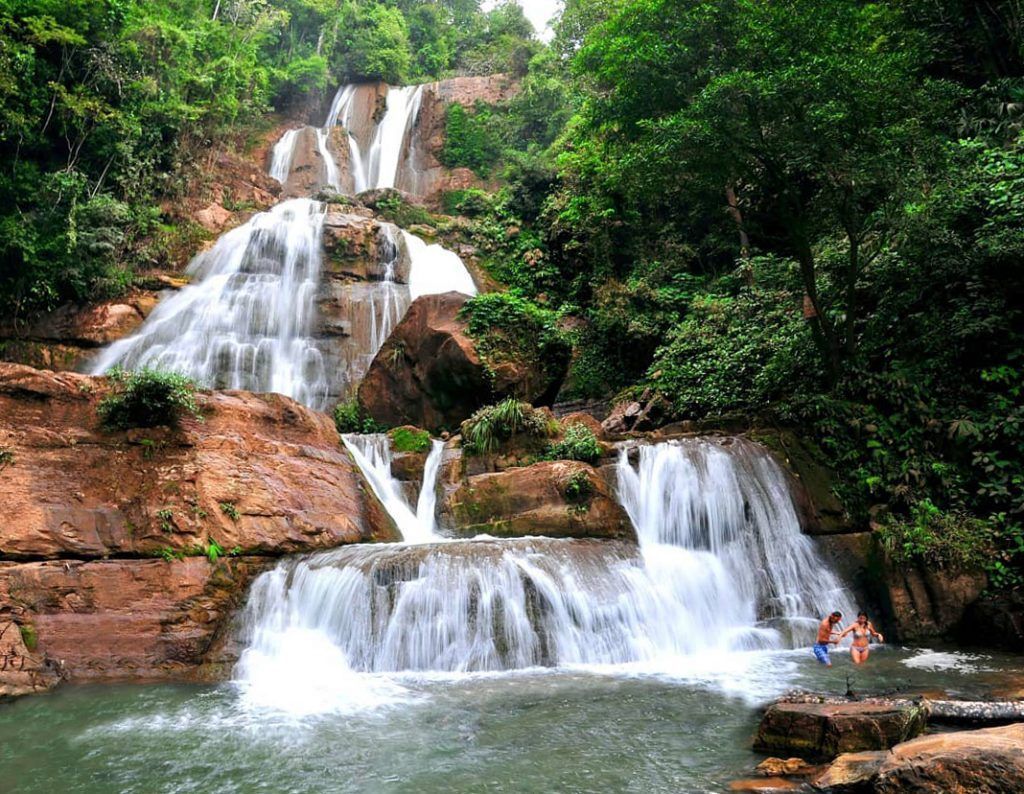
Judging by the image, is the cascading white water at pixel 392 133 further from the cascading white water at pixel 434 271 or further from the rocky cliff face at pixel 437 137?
the cascading white water at pixel 434 271

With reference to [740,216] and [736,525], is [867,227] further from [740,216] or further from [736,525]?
[740,216]

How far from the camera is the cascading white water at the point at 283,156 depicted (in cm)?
3450

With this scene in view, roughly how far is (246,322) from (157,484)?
10498 millimetres

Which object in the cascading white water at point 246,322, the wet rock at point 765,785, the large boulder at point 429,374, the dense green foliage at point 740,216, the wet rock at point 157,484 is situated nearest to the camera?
the wet rock at point 765,785

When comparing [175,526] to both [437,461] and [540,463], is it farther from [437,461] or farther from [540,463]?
[540,463]

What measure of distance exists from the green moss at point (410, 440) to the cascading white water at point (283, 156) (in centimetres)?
2578

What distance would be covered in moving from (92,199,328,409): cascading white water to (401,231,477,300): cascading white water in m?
3.07

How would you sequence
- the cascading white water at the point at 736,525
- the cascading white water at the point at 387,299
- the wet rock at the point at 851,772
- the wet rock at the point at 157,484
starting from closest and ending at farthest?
the wet rock at the point at 851,772 < the wet rock at the point at 157,484 < the cascading white water at the point at 736,525 < the cascading white water at the point at 387,299

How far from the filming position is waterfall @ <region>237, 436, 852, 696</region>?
27.3ft

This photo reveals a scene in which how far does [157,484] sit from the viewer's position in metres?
9.37

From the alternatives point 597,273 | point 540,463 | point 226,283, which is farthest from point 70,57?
point 540,463

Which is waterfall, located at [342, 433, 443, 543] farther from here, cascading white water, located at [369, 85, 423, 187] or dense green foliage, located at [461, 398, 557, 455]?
cascading white water, located at [369, 85, 423, 187]

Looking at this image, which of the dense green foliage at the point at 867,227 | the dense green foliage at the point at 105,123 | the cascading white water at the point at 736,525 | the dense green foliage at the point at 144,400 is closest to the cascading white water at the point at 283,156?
the dense green foliage at the point at 105,123

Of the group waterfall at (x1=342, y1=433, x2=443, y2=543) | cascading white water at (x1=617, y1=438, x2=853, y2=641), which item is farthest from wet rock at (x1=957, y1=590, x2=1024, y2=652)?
waterfall at (x1=342, y1=433, x2=443, y2=543)
